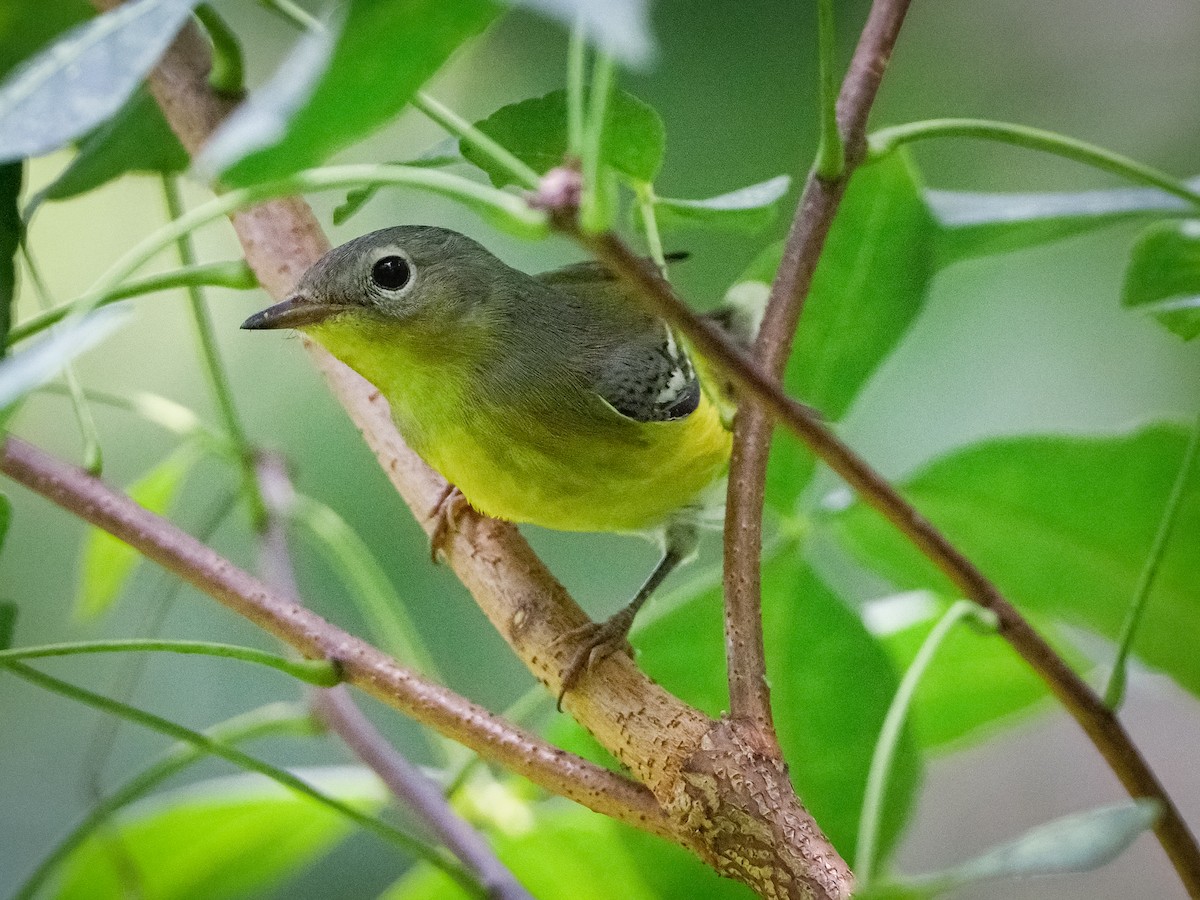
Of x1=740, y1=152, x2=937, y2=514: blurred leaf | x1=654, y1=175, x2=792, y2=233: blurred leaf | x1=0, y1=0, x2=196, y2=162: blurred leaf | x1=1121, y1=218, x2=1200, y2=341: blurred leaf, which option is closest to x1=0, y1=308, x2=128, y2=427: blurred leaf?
x1=0, y1=0, x2=196, y2=162: blurred leaf

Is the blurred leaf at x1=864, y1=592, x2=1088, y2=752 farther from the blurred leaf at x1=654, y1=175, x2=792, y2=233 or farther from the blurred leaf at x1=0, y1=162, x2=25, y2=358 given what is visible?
the blurred leaf at x1=0, y1=162, x2=25, y2=358

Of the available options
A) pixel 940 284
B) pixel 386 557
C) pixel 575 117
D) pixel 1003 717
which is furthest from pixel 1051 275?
pixel 575 117

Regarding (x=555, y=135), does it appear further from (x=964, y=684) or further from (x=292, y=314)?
(x=964, y=684)

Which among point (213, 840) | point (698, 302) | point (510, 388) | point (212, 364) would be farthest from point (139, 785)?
point (698, 302)

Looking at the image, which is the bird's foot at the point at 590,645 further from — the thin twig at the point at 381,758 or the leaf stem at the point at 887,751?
the leaf stem at the point at 887,751

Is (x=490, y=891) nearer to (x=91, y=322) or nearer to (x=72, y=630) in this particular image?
(x=91, y=322)

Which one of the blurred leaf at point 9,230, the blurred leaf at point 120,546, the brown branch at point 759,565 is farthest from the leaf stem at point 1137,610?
the blurred leaf at point 120,546
